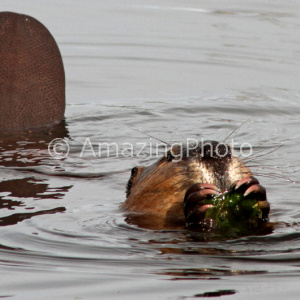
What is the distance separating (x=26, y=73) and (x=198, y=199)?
3.26 m

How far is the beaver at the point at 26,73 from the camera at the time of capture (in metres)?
7.21

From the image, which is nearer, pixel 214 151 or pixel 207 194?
pixel 207 194

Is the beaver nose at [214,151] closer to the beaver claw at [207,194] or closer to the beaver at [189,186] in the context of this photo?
the beaver at [189,186]

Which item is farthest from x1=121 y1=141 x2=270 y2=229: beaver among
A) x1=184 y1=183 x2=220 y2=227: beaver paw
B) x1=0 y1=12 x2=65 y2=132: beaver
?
x1=0 y1=12 x2=65 y2=132: beaver

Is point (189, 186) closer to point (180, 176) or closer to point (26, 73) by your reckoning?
point (180, 176)

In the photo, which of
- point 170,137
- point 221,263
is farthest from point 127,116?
point 221,263

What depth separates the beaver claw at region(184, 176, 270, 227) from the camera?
4.41 m

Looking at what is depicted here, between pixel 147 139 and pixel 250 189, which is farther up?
pixel 250 189

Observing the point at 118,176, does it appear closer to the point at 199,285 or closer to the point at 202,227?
the point at 202,227

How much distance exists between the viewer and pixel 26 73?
724cm

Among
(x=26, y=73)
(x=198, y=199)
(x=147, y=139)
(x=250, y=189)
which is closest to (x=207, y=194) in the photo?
(x=198, y=199)

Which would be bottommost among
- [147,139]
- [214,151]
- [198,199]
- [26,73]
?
[147,139]

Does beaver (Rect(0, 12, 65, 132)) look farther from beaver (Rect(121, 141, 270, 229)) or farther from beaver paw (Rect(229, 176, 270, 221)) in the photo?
beaver paw (Rect(229, 176, 270, 221))

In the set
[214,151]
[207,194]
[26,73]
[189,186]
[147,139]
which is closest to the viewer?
→ [207,194]
